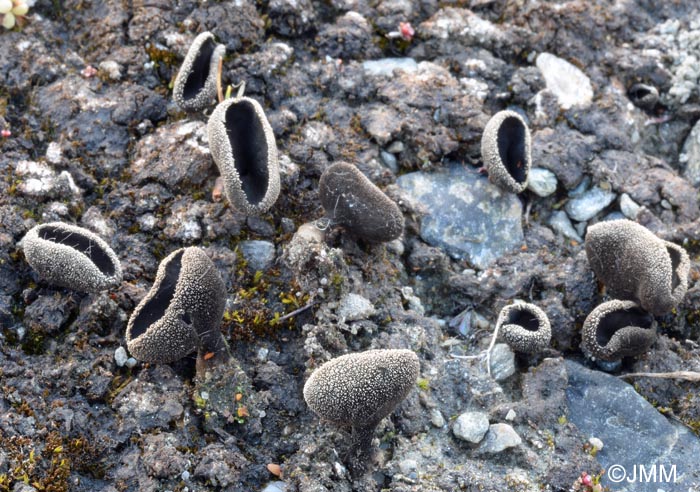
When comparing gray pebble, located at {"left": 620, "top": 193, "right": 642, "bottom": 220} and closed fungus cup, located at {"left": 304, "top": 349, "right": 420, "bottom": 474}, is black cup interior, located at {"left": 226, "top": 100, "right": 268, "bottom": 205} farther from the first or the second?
gray pebble, located at {"left": 620, "top": 193, "right": 642, "bottom": 220}

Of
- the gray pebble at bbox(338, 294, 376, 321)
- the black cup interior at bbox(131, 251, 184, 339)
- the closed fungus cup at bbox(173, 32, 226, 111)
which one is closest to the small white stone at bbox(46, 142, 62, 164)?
the closed fungus cup at bbox(173, 32, 226, 111)

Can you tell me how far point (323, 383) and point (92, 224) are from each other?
5.45ft

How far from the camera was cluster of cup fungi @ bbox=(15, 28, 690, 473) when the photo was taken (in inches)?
118

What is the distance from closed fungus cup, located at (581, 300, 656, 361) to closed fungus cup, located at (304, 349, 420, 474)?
1202mm

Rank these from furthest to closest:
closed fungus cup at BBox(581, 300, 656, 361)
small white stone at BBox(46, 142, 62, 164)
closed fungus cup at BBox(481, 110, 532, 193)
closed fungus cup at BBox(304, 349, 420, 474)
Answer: closed fungus cup at BBox(481, 110, 532, 193) → small white stone at BBox(46, 142, 62, 164) → closed fungus cup at BBox(581, 300, 656, 361) → closed fungus cup at BBox(304, 349, 420, 474)

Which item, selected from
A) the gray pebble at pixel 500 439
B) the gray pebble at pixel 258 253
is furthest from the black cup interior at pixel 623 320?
the gray pebble at pixel 258 253

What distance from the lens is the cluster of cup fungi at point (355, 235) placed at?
3.00m

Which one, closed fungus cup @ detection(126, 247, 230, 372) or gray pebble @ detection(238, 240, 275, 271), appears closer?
closed fungus cup @ detection(126, 247, 230, 372)

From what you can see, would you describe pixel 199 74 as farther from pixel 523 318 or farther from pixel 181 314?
pixel 523 318

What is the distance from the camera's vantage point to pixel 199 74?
4.21m

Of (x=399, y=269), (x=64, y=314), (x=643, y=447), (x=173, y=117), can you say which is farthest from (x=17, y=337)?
(x=643, y=447)

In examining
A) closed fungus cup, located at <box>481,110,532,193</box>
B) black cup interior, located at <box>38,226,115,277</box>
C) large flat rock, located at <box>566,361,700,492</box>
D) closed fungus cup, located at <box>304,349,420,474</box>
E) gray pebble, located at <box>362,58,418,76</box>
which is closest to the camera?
closed fungus cup, located at <box>304,349,420,474</box>

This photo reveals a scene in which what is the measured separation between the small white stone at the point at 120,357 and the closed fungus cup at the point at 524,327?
1.86m

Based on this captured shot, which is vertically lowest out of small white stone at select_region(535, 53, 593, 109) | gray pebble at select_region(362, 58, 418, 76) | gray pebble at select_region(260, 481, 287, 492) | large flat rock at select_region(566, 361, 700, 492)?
large flat rock at select_region(566, 361, 700, 492)
